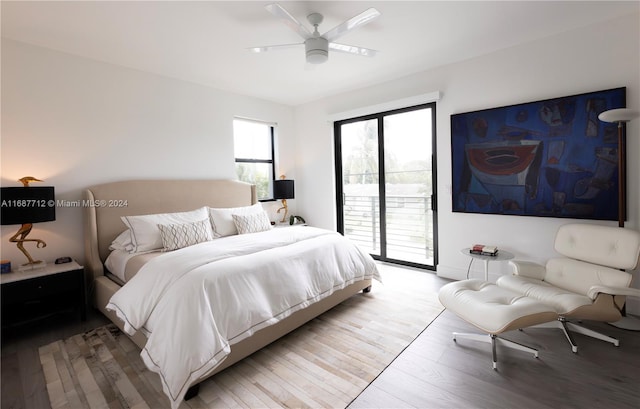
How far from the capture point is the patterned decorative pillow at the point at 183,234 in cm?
286

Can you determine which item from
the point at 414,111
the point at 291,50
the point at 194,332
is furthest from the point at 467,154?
the point at 194,332

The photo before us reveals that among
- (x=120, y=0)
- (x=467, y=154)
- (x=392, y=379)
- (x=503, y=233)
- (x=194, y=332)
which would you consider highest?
(x=120, y=0)

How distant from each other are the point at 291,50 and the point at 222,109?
1.64 metres

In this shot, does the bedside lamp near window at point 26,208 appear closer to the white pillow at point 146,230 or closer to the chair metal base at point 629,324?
the white pillow at point 146,230

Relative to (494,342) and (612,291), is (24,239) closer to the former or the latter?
(494,342)

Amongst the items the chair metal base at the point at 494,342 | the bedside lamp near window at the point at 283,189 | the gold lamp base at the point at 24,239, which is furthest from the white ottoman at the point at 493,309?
the gold lamp base at the point at 24,239

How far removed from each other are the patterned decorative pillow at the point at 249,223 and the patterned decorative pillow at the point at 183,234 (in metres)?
0.42

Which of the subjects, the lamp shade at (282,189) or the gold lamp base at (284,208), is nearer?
the lamp shade at (282,189)

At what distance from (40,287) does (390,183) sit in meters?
3.99

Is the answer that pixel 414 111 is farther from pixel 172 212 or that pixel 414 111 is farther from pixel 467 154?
pixel 172 212

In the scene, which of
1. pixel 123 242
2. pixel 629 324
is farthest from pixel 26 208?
pixel 629 324

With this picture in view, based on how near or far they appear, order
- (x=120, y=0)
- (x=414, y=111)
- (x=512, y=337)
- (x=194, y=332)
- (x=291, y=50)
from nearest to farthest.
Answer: (x=194, y=332) → (x=120, y=0) → (x=512, y=337) → (x=291, y=50) → (x=414, y=111)

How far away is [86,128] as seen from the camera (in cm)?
308

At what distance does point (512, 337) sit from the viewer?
2.36 metres
